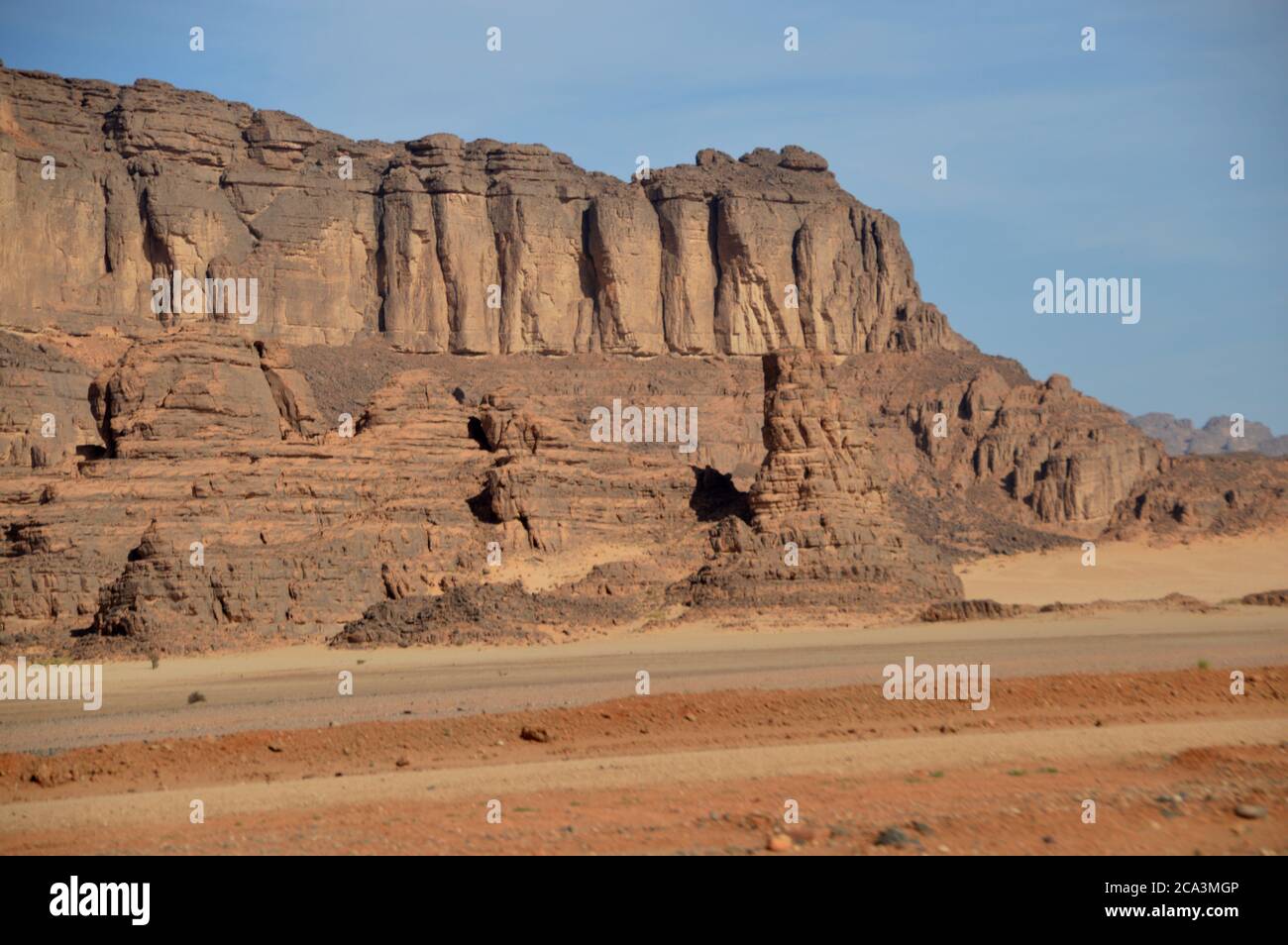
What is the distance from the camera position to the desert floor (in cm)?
1739

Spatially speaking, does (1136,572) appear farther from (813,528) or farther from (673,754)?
(673,754)

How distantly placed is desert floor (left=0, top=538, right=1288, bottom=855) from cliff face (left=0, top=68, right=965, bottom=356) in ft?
253

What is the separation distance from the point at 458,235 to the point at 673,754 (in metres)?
99.3

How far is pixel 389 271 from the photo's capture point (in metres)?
119

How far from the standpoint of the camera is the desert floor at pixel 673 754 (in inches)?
685

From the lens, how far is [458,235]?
120 meters

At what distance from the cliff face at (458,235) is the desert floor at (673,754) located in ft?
253

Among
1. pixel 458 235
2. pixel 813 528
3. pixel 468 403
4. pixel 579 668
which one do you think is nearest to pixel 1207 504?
pixel 468 403

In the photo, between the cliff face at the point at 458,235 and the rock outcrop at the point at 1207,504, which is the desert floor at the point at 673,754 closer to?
the rock outcrop at the point at 1207,504

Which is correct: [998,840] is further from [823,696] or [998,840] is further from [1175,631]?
[1175,631]

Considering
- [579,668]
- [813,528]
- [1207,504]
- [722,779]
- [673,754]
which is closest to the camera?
[722,779]
